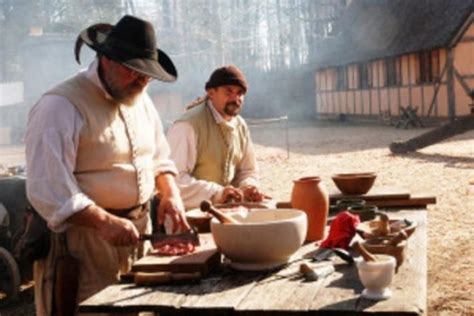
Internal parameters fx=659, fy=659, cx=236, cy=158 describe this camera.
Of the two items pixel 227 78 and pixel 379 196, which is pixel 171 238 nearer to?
pixel 379 196

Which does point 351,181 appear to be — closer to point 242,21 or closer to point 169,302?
point 169,302

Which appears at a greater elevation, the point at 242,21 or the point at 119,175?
the point at 242,21

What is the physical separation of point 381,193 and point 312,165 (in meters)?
10.7

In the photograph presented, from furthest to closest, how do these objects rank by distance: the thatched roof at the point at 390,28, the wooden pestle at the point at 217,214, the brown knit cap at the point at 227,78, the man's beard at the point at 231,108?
the thatched roof at the point at 390,28, the man's beard at the point at 231,108, the brown knit cap at the point at 227,78, the wooden pestle at the point at 217,214

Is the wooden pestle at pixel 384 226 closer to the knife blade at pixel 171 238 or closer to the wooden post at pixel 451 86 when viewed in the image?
the knife blade at pixel 171 238

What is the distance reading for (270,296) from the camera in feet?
6.64

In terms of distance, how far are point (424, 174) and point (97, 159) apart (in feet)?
31.7

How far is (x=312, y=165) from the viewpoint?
1411 cm

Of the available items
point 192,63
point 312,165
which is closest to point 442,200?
point 312,165

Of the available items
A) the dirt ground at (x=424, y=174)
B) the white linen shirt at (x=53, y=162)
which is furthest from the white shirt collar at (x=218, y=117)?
the white linen shirt at (x=53, y=162)

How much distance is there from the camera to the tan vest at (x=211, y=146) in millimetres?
4059

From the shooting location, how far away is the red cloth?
2555mm

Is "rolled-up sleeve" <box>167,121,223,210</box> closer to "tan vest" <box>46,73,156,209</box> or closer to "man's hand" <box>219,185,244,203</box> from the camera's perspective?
"man's hand" <box>219,185,244,203</box>

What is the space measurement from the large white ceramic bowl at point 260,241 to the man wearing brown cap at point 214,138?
153 cm
